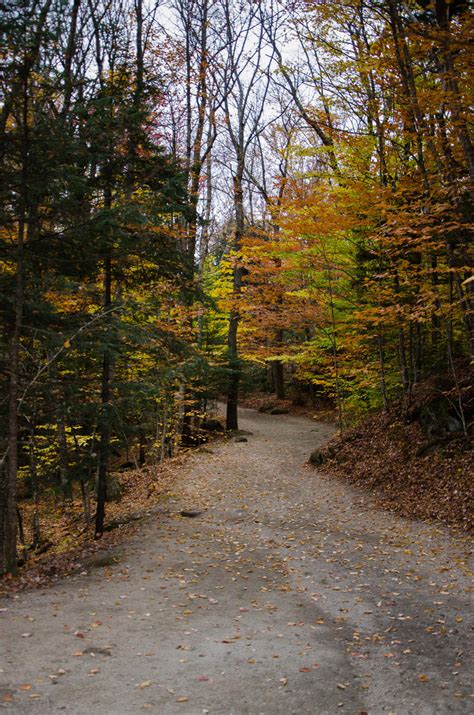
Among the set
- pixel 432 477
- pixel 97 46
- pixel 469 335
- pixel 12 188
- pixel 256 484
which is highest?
pixel 97 46

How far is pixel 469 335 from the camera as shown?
365 inches

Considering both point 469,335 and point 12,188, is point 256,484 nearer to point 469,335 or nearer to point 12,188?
point 469,335

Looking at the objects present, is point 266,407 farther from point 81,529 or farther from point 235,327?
point 81,529

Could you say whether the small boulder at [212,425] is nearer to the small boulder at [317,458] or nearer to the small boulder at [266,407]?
the small boulder at [266,407]

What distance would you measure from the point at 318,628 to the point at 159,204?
7062mm

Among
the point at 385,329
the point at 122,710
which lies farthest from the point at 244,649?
the point at 385,329

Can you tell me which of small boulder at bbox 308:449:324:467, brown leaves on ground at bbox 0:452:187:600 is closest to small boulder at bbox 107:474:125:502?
brown leaves on ground at bbox 0:452:187:600

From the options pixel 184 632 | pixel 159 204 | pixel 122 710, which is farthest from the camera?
pixel 159 204

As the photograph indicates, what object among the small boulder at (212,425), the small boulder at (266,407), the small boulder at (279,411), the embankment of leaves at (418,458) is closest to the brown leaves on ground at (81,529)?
the small boulder at (212,425)

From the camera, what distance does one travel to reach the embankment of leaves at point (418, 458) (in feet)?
29.0

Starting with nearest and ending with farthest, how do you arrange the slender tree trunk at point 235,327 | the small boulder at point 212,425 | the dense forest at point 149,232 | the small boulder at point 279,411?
1. the dense forest at point 149,232
2. the slender tree trunk at point 235,327
3. the small boulder at point 212,425
4. the small boulder at point 279,411

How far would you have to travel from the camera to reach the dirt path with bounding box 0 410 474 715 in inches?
164

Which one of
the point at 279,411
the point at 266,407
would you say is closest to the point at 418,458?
the point at 279,411

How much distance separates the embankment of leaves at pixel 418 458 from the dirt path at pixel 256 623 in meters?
0.58
